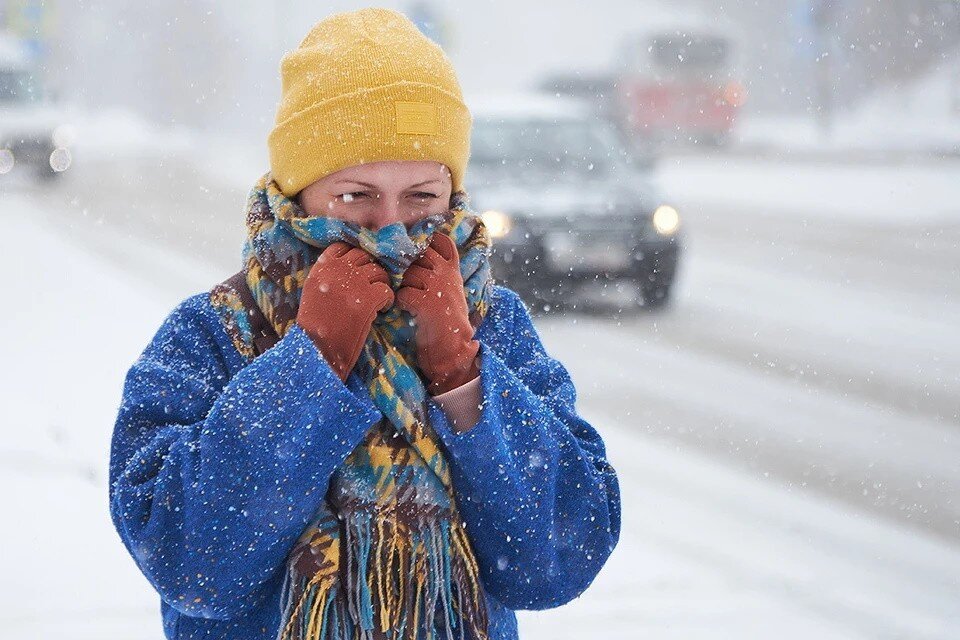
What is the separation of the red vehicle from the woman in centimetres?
3014

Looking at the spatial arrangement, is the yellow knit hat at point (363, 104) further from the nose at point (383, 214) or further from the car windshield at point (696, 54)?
the car windshield at point (696, 54)

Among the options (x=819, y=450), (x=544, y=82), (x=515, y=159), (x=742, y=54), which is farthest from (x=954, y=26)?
(x=819, y=450)

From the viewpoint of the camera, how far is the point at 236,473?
5.03 feet

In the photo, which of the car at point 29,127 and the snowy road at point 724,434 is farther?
the car at point 29,127

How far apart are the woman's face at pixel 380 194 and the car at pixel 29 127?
2209 cm

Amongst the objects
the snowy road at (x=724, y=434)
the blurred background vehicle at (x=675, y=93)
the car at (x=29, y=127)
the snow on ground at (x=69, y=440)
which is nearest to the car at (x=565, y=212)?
the snowy road at (x=724, y=434)

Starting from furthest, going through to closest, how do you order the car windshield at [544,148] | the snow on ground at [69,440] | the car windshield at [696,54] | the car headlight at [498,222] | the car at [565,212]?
the car windshield at [696,54]
the car windshield at [544,148]
the car at [565,212]
the car headlight at [498,222]
the snow on ground at [69,440]

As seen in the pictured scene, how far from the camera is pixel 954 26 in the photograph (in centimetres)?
3688

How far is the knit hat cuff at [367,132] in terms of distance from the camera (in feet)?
5.57

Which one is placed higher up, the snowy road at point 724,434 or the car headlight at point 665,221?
the car headlight at point 665,221

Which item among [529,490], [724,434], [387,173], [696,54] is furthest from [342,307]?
[696,54]

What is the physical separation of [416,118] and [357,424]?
17.7 inches

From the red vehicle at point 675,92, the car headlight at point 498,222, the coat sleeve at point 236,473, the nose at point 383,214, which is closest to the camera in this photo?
the coat sleeve at point 236,473

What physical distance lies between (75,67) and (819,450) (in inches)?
2472
